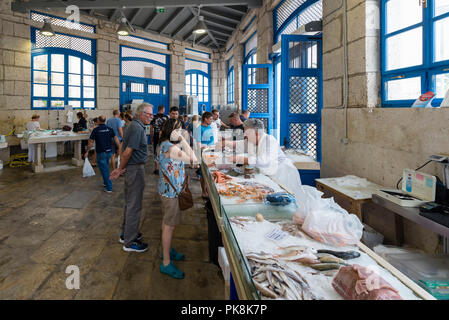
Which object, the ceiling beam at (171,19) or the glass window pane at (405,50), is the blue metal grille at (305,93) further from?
the ceiling beam at (171,19)

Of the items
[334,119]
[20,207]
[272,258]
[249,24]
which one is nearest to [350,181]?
[334,119]

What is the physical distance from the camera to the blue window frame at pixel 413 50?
2.72 meters

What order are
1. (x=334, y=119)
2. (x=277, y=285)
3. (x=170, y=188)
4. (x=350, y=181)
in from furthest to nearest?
1. (x=334, y=119)
2. (x=350, y=181)
3. (x=170, y=188)
4. (x=277, y=285)

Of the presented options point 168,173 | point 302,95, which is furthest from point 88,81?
point 168,173

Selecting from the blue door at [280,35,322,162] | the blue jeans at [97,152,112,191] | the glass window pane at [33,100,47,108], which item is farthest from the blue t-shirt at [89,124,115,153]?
the glass window pane at [33,100,47,108]

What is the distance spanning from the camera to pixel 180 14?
1091cm

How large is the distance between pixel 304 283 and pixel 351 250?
488 mm

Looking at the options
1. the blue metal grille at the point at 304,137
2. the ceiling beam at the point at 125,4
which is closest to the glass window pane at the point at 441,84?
the blue metal grille at the point at 304,137

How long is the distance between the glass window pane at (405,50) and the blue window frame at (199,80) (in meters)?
12.2

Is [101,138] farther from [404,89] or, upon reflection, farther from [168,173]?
[404,89]

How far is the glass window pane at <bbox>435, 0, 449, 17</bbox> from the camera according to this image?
262 centimetres

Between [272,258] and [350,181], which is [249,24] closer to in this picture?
[350,181]

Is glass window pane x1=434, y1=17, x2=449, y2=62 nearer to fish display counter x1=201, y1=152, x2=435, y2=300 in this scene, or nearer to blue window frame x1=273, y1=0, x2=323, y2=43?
fish display counter x1=201, y1=152, x2=435, y2=300

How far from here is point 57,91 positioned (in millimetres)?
10094
